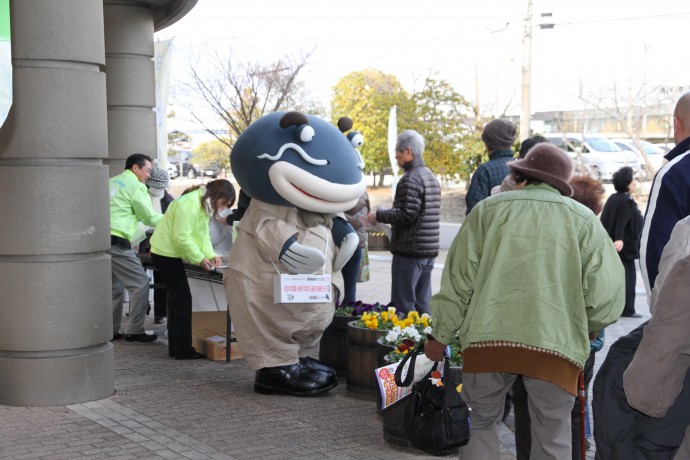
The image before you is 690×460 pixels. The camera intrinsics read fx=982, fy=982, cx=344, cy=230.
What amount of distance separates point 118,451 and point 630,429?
3.39 metres

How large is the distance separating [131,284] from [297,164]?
3.28 meters

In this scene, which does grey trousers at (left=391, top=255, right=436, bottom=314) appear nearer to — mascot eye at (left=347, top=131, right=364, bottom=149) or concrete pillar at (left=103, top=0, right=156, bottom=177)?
mascot eye at (left=347, top=131, right=364, bottom=149)

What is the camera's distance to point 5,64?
21.5 feet

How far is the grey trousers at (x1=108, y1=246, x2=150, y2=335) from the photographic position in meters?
9.89

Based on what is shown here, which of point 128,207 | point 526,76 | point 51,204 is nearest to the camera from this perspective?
point 51,204

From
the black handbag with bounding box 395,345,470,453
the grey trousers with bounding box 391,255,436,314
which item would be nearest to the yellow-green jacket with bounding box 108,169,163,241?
the grey trousers with bounding box 391,255,436,314

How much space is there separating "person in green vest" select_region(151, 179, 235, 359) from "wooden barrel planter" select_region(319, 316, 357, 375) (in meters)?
1.29

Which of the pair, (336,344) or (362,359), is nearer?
(362,359)

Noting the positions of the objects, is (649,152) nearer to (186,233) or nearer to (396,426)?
(186,233)

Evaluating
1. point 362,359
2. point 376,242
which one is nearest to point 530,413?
point 362,359

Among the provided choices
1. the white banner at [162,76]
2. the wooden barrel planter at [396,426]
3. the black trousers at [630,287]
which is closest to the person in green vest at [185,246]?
the wooden barrel planter at [396,426]

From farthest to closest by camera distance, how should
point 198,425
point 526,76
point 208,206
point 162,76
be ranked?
point 526,76
point 162,76
point 208,206
point 198,425

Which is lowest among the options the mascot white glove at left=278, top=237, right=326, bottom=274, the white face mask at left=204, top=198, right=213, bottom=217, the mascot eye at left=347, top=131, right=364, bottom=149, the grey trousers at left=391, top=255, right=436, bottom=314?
the grey trousers at left=391, top=255, right=436, bottom=314

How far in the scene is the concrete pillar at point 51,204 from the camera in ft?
22.6
